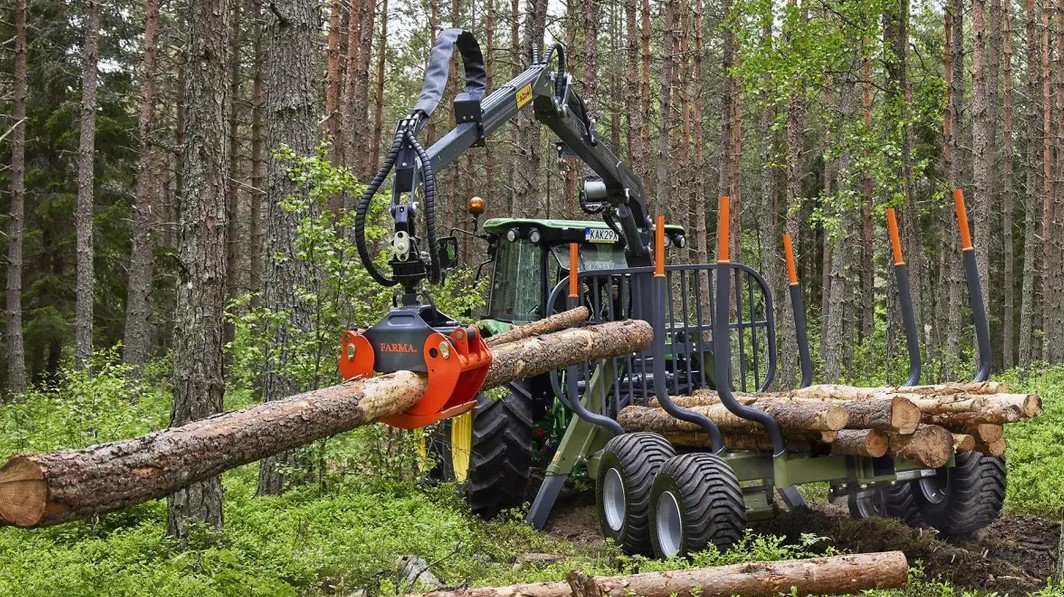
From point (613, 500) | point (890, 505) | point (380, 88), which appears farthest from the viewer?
point (380, 88)

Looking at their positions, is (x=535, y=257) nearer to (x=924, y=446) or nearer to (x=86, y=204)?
(x=924, y=446)

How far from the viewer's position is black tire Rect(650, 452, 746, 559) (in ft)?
19.6

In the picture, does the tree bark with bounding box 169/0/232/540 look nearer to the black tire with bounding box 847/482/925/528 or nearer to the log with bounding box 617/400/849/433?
the log with bounding box 617/400/849/433

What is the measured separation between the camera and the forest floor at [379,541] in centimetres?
538

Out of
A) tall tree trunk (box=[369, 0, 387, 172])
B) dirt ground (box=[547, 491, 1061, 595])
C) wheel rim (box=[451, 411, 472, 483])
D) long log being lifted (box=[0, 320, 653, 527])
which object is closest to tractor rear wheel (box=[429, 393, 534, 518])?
wheel rim (box=[451, 411, 472, 483])

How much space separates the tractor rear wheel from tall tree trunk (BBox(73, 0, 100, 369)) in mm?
9833

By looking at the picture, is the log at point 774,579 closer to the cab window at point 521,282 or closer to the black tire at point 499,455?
the black tire at point 499,455

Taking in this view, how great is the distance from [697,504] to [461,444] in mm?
3436

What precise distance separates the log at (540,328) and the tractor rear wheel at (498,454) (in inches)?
81.4

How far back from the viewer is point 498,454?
816 cm

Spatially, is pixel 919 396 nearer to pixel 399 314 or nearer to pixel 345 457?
pixel 399 314

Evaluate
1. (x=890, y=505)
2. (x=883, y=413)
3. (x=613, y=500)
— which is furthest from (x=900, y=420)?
(x=613, y=500)

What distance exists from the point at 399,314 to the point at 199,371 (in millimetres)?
2563

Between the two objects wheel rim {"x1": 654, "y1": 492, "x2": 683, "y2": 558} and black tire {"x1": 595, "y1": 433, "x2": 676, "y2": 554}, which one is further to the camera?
black tire {"x1": 595, "y1": 433, "x2": 676, "y2": 554}
